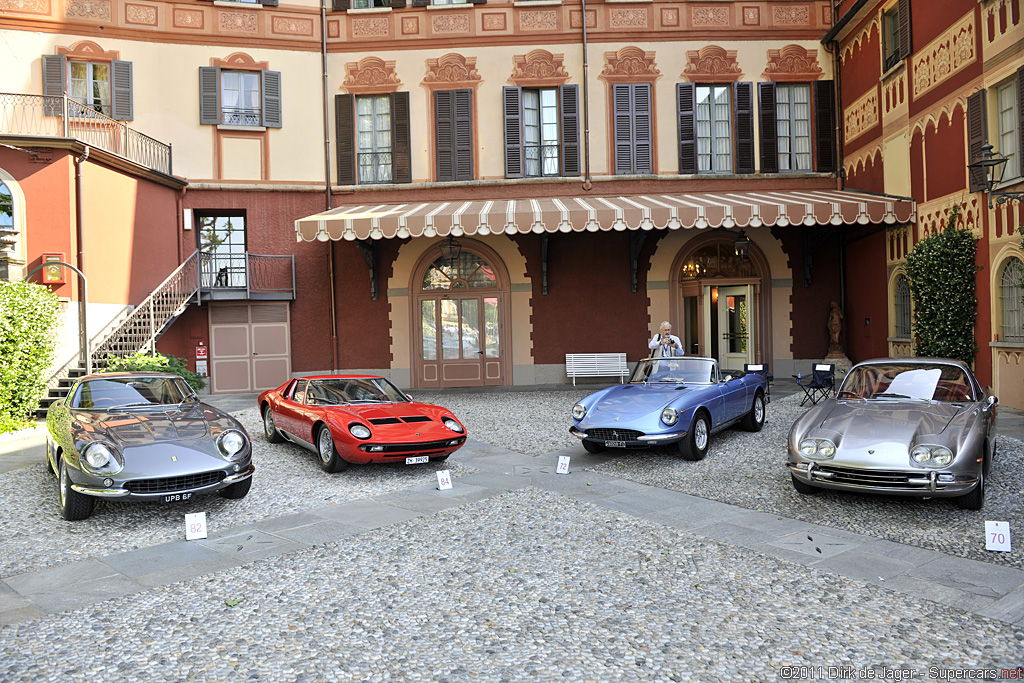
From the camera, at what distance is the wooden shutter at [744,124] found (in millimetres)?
17547

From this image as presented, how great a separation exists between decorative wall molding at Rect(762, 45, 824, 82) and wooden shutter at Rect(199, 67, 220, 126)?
44.5 feet

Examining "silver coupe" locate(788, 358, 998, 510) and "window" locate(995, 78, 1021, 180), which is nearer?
"silver coupe" locate(788, 358, 998, 510)

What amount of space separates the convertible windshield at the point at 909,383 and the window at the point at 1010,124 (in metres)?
6.02

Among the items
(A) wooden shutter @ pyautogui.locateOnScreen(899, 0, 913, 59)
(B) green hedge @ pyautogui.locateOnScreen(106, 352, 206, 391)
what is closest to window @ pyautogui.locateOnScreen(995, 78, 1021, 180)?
(A) wooden shutter @ pyautogui.locateOnScreen(899, 0, 913, 59)

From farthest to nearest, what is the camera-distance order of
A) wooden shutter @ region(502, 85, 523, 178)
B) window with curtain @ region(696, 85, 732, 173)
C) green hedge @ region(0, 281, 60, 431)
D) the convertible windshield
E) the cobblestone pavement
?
window with curtain @ region(696, 85, 732, 173)
wooden shutter @ region(502, 85, 523, 178)
green hedge @ region(0, 281, 60, 431)
the convertible windshield
the cobblestone pavement

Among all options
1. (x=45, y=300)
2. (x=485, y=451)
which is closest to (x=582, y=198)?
(x=485, y=451)

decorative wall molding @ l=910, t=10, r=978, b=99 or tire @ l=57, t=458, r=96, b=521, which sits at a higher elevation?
decorative wall molding @ l=910, t=10, r=978, b=99

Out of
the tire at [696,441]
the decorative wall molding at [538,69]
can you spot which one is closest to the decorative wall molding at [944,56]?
the decorative wall molding at [538,69]

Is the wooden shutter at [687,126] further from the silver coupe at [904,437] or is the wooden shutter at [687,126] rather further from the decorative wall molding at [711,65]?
the silver coupe at [904,437]

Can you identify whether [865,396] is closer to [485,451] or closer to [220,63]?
[485,451]

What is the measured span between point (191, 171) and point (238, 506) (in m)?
12.8

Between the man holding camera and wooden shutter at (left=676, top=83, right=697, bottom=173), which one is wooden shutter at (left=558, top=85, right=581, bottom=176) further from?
the man holding camera

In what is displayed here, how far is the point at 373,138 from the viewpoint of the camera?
58.4 ft

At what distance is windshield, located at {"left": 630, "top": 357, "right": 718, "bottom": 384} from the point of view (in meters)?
9.30
